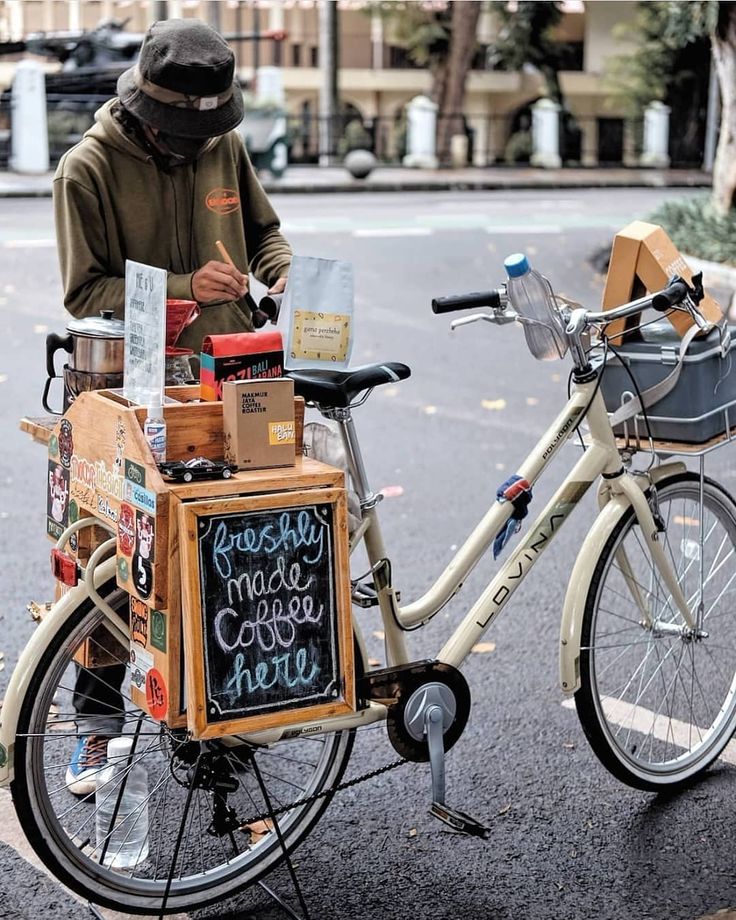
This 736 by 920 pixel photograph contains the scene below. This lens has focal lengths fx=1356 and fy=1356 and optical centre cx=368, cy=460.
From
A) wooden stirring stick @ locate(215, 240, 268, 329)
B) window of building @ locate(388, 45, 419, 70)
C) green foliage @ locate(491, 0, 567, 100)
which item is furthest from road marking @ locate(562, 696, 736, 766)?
window of building @ locate(388, 45, 419, 70)

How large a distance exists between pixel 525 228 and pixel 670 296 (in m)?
14.0

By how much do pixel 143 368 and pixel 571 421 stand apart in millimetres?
1168

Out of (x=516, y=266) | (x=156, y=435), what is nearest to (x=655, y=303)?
(x=516, y=266)

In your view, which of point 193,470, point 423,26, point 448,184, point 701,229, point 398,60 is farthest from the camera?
point 398,60

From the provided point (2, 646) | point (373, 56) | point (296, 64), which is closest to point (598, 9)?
point (373, 56)

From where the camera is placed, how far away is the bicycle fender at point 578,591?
3527mm

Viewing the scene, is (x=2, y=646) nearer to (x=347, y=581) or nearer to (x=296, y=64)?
(x=347, y=581)

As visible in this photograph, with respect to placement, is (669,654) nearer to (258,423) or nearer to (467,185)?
(258,423)

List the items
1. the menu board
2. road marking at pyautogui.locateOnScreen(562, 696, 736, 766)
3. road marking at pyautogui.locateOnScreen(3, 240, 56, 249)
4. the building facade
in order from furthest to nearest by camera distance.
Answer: the building facade, road marking at pyautogui.locateOnScreen(3, 240, 56, 249), road marking at pyautogui.locateOnScreen(562, 696, 736, 766), the menu board

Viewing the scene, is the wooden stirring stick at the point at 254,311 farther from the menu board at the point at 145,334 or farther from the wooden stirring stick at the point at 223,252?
the menu board at the point at 145,334

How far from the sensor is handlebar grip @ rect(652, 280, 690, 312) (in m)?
3.41

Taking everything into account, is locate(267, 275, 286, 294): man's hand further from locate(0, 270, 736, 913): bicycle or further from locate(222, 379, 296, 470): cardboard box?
locate(222, 379, 296, 470): cardboard box

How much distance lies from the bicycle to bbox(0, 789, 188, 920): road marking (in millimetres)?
100

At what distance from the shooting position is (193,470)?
9.11ft
